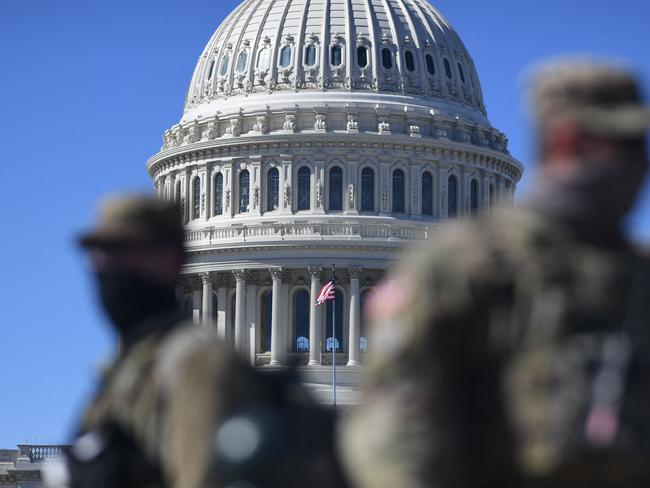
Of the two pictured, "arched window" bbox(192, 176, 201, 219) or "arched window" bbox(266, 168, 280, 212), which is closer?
"arched window" bbox(266, 168, 280, 212)

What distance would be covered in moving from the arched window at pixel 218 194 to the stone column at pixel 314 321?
7167 mm

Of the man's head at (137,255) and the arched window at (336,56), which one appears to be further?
the arched window at (336,56)

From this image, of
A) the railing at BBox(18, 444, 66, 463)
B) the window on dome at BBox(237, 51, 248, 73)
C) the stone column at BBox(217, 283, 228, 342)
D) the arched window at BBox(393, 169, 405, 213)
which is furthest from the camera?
the window on dome at BBox(237, 51, 248, 73)

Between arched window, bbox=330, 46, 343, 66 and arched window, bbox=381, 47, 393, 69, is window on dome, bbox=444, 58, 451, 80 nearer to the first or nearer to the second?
arched window, bbox=381, 47, 393, 69

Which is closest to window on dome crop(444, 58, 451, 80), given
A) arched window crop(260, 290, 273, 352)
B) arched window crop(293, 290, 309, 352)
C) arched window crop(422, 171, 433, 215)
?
arched window crop(422, 171, 433, 215)

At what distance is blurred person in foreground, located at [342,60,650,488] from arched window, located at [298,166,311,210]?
88901mm

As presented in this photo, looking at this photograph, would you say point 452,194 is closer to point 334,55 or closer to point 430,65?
Result: point 430,65

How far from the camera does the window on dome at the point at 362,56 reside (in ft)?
321

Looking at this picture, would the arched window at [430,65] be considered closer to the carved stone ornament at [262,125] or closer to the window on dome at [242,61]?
the window on dome at [242,61]

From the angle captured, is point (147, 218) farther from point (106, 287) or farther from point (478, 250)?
point (478, 250)

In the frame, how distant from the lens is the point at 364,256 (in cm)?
9194

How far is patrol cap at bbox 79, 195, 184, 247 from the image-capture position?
628 cm

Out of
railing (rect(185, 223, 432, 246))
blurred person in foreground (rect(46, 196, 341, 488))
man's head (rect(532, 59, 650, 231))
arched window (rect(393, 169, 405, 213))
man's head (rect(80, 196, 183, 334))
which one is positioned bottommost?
blurred person in foreground (rect(46, 196, 341, 488))

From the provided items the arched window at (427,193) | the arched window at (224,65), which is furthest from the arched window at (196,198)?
the arched window at (427,193)
